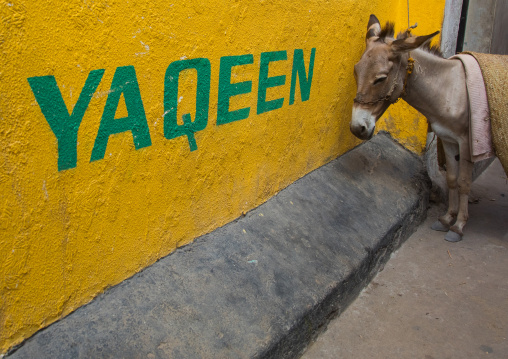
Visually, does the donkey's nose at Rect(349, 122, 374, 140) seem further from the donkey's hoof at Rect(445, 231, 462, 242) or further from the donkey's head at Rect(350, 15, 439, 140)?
the donkey's hoof at Rect(445, 231, 462, 242)

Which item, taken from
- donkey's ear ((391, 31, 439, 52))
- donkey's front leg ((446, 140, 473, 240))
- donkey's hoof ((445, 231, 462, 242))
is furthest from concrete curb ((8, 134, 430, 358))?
donkey's ear ((391, 31, 439, 52))

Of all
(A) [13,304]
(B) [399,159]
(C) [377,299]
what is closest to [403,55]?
(B) [399,159]

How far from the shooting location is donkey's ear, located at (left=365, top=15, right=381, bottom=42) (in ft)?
13.3

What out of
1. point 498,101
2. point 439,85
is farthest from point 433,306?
point 439,85

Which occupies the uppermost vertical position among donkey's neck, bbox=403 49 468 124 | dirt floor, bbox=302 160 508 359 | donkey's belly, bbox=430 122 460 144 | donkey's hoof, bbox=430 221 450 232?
donkey's neck, bbox=403 49 468 124

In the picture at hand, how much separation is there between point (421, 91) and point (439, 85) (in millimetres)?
161

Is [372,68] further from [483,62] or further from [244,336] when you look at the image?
[244,336]

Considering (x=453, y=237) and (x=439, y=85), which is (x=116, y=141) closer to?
(x=439, y=85)

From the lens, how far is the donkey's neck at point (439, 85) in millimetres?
3994

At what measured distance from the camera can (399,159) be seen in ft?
16.2

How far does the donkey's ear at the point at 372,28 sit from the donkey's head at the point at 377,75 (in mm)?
173

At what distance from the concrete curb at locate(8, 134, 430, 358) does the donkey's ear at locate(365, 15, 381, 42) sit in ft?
3.98

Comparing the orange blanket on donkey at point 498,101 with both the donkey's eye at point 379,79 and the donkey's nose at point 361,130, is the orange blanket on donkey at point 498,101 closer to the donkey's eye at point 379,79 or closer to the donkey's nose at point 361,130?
the donkey's eye at point 379,79

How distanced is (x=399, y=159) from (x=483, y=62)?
1.32 m
